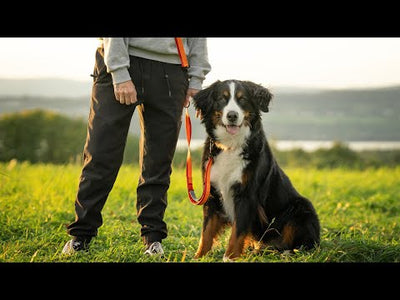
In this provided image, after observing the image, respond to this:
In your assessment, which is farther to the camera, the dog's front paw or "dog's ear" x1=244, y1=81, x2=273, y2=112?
"dog's ear" x1=244, y1=81, x2=273, y2=112

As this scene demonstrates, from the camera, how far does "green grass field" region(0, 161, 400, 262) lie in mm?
3547

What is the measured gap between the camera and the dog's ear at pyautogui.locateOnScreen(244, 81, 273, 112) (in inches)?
139

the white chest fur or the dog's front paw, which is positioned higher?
the white chest fur

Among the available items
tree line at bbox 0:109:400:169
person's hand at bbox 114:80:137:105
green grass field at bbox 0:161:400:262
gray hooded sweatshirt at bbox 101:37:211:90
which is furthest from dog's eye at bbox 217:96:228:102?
tree line at bbox 0:109:400:169

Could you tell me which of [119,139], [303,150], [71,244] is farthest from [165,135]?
[303,150]

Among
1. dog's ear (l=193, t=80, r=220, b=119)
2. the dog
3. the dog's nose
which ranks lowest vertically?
the dog

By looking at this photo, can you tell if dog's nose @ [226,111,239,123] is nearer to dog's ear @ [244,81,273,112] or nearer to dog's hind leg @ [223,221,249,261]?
dog's ear @ [244,81,273,112]

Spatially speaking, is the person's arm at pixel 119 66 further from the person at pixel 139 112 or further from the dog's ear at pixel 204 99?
the dog's ear at pixel 204 99

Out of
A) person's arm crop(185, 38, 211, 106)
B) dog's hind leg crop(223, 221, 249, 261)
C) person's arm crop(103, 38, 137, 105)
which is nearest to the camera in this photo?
person's arm crop(103, 38, 137, 105)

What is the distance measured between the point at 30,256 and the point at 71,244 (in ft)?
1.08

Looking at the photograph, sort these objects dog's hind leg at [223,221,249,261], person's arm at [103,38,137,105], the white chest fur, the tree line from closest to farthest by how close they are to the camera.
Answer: person's arm at [103,38,137,105] → dog's hind leg at [223,221,249,261] → the white chest fur → the tree line

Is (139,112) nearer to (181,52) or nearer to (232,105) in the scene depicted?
(181,52)

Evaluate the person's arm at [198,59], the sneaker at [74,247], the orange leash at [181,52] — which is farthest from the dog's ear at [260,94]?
the sneaker at [74,247]

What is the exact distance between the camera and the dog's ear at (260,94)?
3.54m
